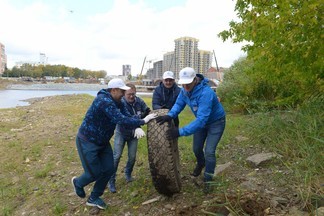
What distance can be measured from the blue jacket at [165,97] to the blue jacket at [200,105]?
957 mm

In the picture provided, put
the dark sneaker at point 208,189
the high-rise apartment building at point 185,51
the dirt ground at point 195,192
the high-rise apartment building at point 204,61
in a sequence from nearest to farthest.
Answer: the dirt ground at point 195,192
the dark sneaker at point 208,189
the high-rise apartment building at point 185,51
the high-rise apartment building at point 204,61

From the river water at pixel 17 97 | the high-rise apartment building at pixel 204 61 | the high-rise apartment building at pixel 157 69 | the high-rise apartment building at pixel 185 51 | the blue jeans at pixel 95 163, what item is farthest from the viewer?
the high-rise apartment building at pixel 157 69

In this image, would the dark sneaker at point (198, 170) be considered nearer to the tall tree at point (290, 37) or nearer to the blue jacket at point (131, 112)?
the blue jacket at point (131, 112)

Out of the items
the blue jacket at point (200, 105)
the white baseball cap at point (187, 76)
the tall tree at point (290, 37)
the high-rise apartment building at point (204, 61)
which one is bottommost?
the blue jacket at point (200, 105)

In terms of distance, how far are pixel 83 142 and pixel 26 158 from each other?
13.5 ft

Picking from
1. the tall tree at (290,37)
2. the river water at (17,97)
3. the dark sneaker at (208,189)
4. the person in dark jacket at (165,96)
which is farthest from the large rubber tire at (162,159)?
the river water at (17,97)

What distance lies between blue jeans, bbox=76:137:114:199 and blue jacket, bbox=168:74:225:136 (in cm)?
102

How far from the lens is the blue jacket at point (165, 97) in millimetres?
5371

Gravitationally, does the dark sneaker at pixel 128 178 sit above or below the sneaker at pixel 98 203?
above

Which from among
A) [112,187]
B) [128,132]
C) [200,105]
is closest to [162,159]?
[200,105]

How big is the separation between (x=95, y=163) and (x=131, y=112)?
108cm

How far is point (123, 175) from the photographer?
5.55 m

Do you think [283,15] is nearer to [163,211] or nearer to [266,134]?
[266,134]

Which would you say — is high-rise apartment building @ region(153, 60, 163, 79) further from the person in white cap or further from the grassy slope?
the person in white cap
